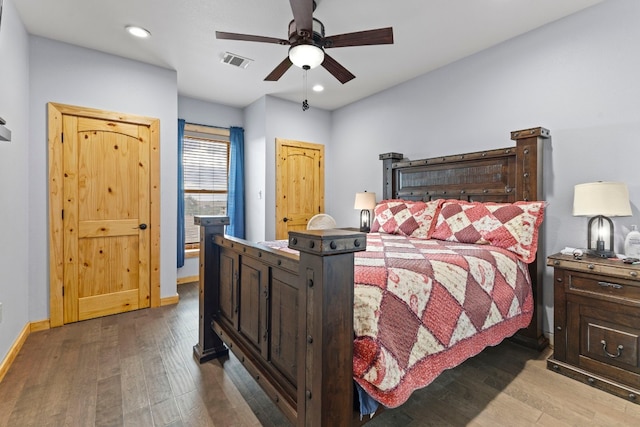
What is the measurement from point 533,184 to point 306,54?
2.19 metres

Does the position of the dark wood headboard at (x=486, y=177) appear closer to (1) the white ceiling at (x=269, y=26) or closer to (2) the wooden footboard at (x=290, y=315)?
(1) the white ceiling at (x=269, y=26)

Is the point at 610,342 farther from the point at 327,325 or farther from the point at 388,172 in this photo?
the point at 388,172

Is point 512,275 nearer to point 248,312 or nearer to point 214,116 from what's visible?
point 248,312

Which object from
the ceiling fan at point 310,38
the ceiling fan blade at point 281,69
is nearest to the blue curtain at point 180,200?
the ceiling fan blade at point 281,69

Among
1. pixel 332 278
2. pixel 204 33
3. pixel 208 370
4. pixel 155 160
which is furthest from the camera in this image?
pixel 155 160

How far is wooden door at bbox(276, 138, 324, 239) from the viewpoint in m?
4.57

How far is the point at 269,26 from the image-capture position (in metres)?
2.69

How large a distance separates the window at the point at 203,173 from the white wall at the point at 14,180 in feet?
6.44

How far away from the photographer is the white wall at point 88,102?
283 centimetres

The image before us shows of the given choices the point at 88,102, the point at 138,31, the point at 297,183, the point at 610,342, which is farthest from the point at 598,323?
the point at 88,102

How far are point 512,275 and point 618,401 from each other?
2.95 feet

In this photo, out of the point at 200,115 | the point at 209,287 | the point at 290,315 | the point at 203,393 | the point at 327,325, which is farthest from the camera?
the point at 200,115

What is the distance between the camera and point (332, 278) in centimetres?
108

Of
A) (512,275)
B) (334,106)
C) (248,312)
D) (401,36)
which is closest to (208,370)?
(248,312)
